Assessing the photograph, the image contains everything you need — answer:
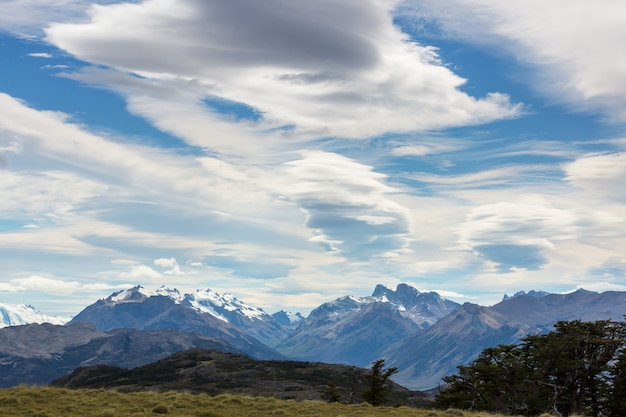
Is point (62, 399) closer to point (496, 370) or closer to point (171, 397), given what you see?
point (171, 397)

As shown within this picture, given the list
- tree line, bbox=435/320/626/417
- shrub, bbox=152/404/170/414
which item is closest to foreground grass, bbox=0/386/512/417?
shrub, bbox=152/404/170/414

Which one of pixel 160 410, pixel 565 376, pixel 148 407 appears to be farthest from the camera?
pixel 565 376

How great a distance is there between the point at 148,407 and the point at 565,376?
55.1 m

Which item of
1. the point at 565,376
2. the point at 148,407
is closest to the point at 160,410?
the point at 148,407

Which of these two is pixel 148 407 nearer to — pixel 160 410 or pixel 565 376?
pixel 160 410

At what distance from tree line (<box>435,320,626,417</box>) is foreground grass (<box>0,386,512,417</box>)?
1250 inches

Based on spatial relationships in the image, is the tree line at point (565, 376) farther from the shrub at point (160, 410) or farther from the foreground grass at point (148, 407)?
the shrub at point (160, 410)

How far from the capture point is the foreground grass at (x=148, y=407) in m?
33.7

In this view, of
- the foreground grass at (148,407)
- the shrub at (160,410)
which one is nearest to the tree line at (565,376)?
the foreground grass at (148,407)

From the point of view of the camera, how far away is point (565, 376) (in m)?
70.5

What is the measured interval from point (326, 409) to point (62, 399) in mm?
18604

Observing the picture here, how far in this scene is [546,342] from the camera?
74688 mm

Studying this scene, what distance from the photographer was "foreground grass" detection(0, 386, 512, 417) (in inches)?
1327

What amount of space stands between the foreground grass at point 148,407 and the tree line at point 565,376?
3175 cm
